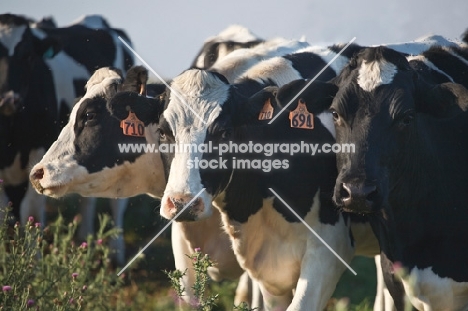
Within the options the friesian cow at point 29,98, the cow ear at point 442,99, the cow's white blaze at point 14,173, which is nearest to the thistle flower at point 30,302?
the cow ear at point 442,99

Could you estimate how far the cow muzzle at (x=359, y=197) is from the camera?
23.0ft

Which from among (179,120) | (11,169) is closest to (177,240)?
(179,120)

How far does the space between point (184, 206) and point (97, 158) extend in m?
1.67

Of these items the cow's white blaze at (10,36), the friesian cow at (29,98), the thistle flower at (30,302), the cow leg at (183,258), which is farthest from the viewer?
the cow's white blaze at (10,36)

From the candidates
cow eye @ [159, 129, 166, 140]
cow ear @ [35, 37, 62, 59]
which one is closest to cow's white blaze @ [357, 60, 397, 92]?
cow eye @ [159, 129, 166, 140]

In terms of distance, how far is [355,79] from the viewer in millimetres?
7453

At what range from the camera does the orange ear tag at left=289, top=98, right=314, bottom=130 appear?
7.93 metres

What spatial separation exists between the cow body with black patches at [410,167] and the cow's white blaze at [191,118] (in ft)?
2.94

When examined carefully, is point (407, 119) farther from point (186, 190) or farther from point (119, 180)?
point (119, 180)

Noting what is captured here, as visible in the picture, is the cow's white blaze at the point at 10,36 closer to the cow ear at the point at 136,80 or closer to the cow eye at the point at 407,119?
the cow ear at the point at 136,80

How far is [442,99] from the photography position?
7.38 meters

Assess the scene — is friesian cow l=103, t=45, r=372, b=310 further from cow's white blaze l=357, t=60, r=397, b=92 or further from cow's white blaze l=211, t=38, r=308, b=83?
cow's white blaze l=357, t=60, r=397, b=92

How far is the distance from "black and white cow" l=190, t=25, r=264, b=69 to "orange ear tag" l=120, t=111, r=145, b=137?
151 centimetres

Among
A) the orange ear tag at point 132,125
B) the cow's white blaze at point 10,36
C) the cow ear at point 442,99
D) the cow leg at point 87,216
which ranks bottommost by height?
the cow leg at point 87,216
